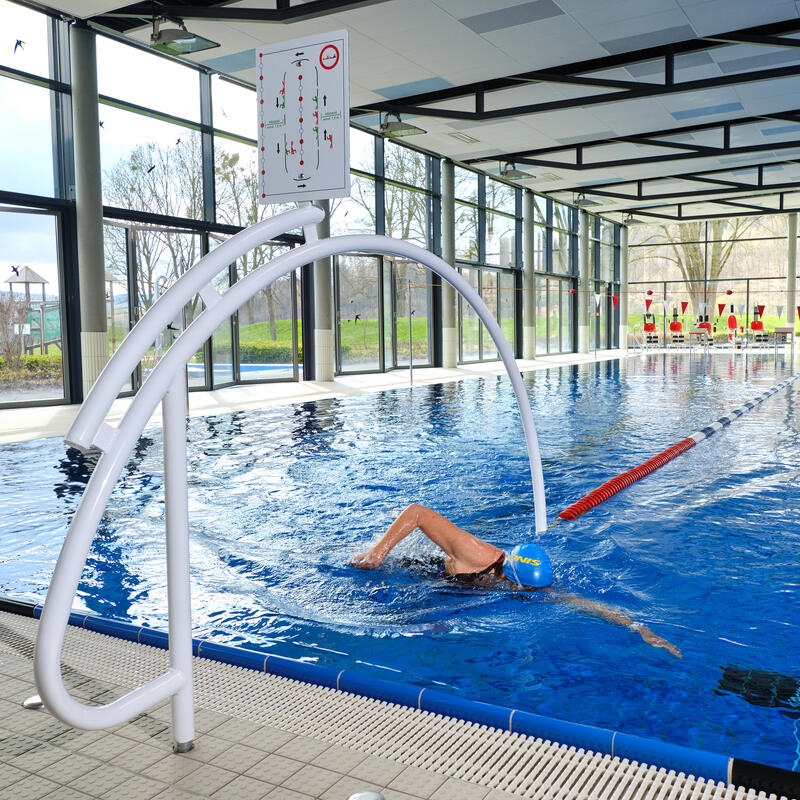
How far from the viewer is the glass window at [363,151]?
46.3ft

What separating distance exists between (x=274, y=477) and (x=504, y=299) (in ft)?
49.5

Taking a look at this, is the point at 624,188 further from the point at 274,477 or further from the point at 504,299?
the point at 274,477

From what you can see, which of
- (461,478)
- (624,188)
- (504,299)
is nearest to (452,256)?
(504,299)

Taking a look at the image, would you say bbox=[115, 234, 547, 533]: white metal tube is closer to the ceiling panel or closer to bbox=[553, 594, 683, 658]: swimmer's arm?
bbox=[553, 594, 683, 658]: swimmer's arm

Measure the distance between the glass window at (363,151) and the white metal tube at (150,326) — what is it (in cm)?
1289

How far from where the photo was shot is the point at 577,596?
3457mm

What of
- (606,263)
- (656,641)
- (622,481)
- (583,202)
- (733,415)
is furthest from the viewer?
(606,263)

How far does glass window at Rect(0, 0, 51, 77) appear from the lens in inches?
340

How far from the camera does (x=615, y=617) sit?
3.24 meters

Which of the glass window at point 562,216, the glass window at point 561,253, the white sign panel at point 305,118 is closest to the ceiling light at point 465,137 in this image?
the glass window at point 562,216

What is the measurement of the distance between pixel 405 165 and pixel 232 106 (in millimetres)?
4716

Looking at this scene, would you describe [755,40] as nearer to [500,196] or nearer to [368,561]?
[368,561]

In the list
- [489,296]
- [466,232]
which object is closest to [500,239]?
[489,296]

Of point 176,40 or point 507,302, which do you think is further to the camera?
point 507,302
